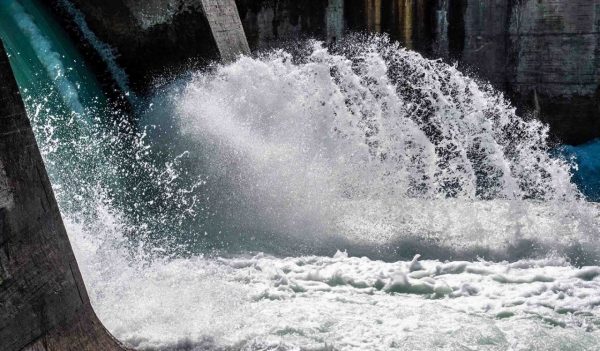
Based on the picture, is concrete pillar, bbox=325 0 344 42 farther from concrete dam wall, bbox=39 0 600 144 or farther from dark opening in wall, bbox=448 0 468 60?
dark opening in wall, bbox=448 0 468 60

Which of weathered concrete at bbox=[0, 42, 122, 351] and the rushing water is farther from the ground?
weathered concrete at bbox=[0, 42, 122, 351]

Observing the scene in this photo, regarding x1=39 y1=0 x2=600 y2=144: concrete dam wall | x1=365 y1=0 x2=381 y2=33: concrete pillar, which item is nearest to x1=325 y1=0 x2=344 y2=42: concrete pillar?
x1=39 y1=0 x2=600 y2=144: concrete dam wall

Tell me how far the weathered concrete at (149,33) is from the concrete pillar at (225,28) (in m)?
0.05

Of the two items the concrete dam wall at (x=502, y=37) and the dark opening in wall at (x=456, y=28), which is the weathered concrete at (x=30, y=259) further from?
the dark opening in wall at (x=456, y=28)

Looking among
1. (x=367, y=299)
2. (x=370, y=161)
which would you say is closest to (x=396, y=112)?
(x=370, y=161)

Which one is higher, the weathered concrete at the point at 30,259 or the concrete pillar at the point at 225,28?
the concrete pillar at the point at 225,28

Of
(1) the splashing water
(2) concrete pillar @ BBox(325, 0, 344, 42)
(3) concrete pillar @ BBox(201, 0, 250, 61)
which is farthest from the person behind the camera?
(2) concrete pillar @ BBox(325, 0, 344, 42)

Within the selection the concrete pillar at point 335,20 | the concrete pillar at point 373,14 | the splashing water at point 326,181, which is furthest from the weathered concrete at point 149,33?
the concrete pillar at point 373,14

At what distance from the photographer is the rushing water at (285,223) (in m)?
3.85

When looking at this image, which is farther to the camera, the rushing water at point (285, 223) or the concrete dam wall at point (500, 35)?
the concrete dam wall at point (500, 35)

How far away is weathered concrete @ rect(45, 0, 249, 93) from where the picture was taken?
631cm

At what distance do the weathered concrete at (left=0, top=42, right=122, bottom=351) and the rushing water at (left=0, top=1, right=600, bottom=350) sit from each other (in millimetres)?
711

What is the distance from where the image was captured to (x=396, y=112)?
7.51m

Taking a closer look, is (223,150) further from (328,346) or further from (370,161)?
(328,346)
